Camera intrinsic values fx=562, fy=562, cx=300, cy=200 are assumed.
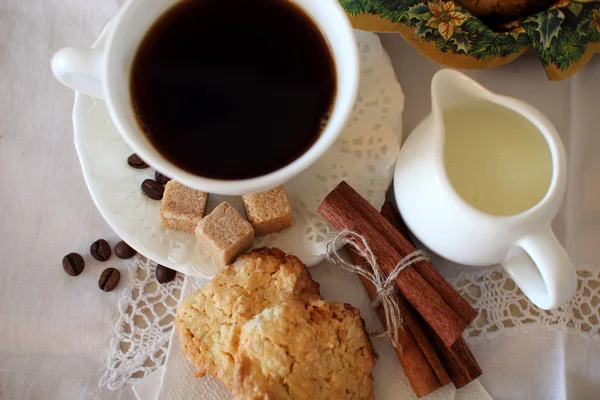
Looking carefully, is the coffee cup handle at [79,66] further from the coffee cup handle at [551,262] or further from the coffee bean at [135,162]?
the coffee cup handle at [551,262]

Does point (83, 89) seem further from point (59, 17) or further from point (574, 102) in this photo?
point (574, 102)

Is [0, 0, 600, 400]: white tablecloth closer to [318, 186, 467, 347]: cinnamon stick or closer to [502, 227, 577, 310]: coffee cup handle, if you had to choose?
[318, 186, 467, 347]: cinnamon stick

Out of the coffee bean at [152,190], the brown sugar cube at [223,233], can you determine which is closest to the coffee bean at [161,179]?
the coffee bean at [152,190]

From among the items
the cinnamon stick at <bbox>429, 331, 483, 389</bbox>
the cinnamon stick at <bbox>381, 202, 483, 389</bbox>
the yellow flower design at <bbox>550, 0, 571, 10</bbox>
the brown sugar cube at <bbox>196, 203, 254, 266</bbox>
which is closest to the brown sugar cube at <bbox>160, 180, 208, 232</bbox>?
the brown sugar cube at <bbox>196, 203, 254, 266</bbox>

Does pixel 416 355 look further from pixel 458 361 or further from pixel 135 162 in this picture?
pixel 135 162

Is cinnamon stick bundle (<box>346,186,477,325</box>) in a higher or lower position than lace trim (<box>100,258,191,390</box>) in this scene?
higher

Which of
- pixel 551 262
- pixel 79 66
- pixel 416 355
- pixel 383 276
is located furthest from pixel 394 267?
pixel 79 66
